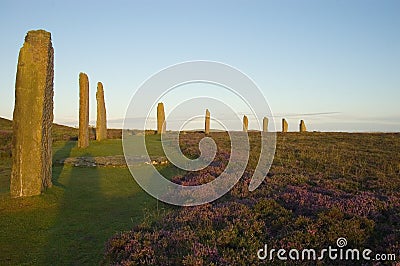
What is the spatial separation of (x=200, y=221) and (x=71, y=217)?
444 centimetres

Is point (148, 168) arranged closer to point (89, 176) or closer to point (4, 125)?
point (89, 176)

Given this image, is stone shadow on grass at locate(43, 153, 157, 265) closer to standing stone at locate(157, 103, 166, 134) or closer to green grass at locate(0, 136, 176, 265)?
green grass at locate(0, 136, 176, 265)

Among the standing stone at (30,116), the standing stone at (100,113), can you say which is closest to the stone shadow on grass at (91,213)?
the standing stone at (30,116)

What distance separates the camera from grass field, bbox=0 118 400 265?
6.52 m

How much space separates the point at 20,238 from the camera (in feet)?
28.4

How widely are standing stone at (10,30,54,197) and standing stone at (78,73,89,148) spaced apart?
13877 mm

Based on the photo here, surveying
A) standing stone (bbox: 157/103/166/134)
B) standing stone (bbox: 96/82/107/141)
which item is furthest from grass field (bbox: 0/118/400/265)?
standing stone (bbox: 157/103/166/134)

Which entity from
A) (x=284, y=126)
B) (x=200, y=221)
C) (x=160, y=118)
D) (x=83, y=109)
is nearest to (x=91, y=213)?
(x=200, y=221)

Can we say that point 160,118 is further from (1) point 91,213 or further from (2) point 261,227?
(2) point 261,227

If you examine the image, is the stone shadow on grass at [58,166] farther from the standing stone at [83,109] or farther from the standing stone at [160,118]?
the standing stone at [160,118]

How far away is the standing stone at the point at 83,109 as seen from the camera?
25.5 m

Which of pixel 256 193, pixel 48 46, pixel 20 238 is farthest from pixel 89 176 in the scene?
pixel 256 193

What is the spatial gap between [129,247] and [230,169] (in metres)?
8.63

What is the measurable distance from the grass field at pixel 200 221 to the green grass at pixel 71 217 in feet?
0.08
